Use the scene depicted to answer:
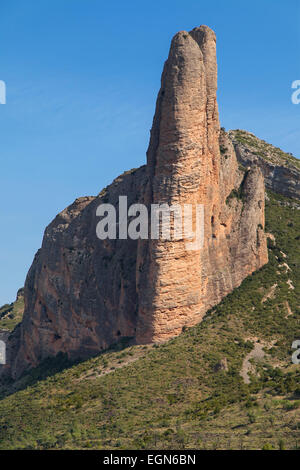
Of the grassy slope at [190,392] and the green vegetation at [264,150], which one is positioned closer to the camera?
the grassy slope at [190,392]

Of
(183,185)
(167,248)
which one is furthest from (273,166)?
(167,248)

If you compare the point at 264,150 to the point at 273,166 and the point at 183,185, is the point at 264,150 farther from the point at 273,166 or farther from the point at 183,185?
the point at 183,185

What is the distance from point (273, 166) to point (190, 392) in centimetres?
4334

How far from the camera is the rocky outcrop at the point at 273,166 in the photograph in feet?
339

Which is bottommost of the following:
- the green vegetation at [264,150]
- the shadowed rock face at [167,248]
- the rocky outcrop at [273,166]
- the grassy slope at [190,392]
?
the grassy slope at [190,392]

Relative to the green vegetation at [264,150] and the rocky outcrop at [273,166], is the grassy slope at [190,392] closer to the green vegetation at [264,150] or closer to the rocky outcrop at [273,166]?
the rocky outcrop at [273,166]

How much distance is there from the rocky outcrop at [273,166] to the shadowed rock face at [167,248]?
15397mm

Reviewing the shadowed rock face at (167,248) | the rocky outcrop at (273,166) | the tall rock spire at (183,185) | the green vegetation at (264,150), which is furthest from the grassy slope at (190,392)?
the green vegetation at (264,150)

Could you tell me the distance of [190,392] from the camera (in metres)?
68.7

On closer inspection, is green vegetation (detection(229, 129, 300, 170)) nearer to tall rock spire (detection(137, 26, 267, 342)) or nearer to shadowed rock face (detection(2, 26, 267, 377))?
shadowed rock face (detection(2, 26, 267, 377))

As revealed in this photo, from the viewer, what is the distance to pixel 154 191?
77.8m

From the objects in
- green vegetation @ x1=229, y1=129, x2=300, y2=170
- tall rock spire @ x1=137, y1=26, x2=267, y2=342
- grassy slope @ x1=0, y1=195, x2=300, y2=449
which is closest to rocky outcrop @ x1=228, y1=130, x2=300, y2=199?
green vegetation @ x1=229, y1=129, x2=300, y2=170
